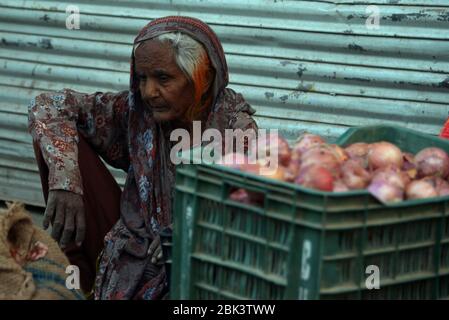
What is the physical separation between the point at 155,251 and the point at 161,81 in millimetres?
675

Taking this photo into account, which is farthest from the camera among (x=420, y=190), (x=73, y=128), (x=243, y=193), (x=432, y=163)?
(x=73, y=128)

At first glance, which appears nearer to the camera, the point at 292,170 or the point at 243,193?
the point at 243,193

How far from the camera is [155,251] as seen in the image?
3.65m

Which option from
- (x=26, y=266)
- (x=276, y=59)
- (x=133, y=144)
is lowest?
(x=26, y=266)

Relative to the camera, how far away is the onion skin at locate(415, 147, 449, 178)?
281 cm

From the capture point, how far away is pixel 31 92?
564cm

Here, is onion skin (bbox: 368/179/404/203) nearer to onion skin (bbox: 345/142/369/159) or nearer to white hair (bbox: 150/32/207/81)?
onion skin (bbox: 345/142/369/159)

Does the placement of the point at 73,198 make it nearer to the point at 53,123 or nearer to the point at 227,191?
the point at 53,123

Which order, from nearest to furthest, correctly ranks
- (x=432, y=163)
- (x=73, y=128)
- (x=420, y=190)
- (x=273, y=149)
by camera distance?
(x=420, y=190) → (x=273, y=149) → (x=432, y=163) → (x=73, y=128)

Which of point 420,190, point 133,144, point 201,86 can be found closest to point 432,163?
point 420,190

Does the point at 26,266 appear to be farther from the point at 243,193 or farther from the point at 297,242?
the point at 297,242

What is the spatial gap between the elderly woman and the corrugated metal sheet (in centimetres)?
122

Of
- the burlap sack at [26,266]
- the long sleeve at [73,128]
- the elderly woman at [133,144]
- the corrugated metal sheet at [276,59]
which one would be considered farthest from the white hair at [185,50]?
the corrugated metal sheet at [276,59]
